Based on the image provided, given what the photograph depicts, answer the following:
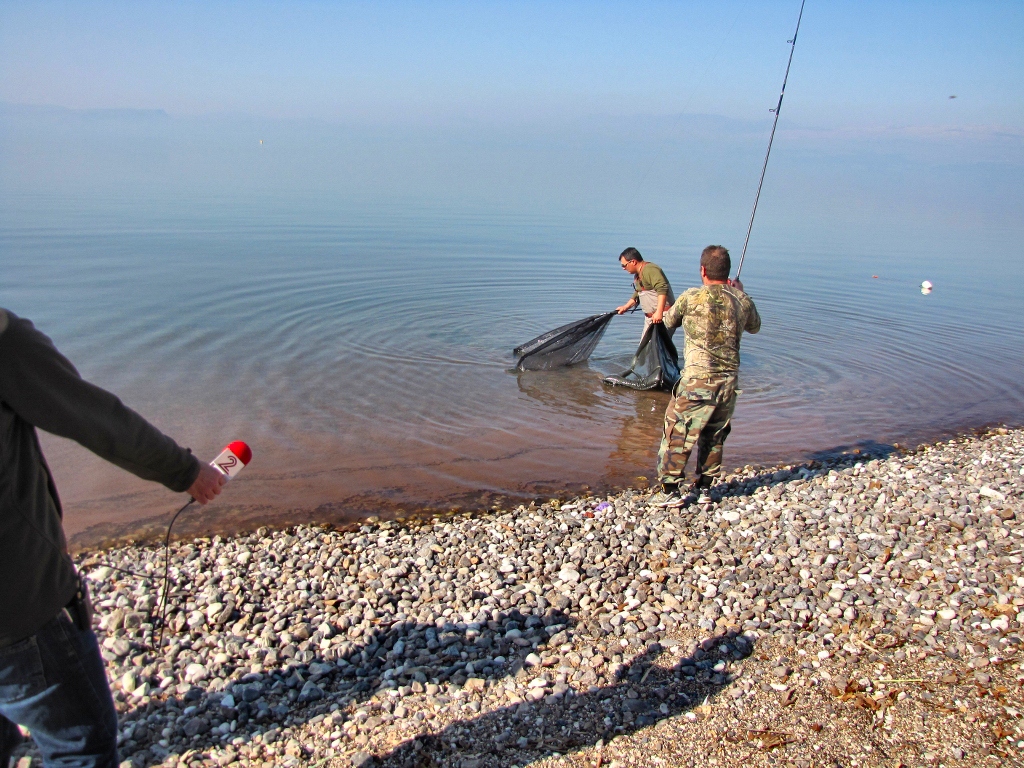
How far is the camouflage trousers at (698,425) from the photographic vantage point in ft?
22.7

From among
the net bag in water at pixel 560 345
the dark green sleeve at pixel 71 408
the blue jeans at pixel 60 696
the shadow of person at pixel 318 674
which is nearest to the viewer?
the dark green sleeve at pixel 71 408

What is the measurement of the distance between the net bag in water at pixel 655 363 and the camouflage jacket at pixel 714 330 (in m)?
4.31

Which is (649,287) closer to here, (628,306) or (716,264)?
(628,306)

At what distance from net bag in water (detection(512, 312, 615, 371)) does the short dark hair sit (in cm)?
527

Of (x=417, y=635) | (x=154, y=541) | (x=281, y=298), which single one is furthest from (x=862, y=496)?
(x=281, y=298)

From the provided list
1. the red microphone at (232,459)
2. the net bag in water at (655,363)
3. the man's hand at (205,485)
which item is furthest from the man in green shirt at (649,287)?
the man's hand at (205,485)

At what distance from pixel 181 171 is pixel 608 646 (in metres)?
53.9

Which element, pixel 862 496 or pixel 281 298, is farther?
pixel 281 298

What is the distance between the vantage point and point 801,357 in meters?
14.1

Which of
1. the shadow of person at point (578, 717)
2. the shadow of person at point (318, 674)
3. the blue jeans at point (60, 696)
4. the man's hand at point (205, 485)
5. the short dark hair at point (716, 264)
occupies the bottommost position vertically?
the shadow of person at point (318, 674)

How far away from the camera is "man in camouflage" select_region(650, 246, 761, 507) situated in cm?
687

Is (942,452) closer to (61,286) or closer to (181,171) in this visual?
(61,286)

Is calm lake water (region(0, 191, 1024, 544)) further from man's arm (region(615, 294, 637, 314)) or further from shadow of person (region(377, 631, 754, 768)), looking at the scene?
shadow of person (region(377, 631, 754, 768))

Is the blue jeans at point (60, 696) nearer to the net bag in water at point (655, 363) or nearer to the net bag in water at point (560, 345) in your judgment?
the net bag in water at point (655, 363)
